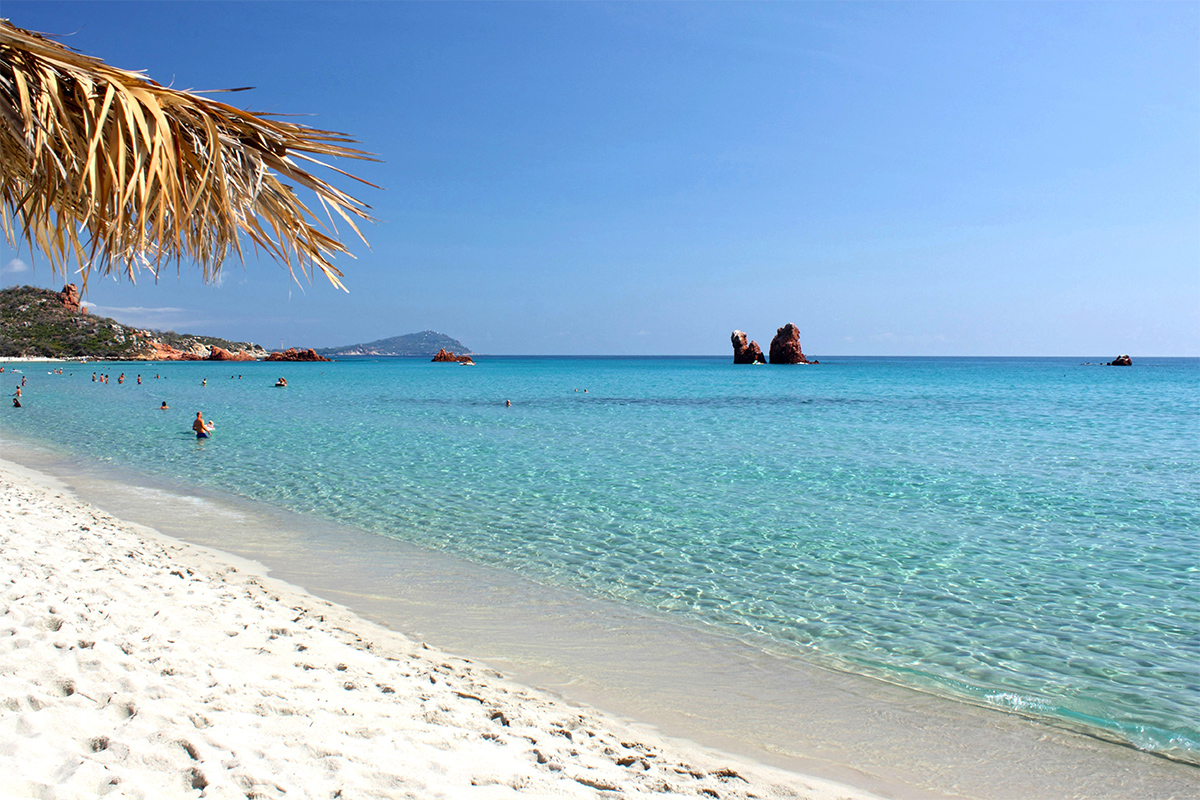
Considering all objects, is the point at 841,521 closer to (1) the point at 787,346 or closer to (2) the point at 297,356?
(1) the point at 787,346

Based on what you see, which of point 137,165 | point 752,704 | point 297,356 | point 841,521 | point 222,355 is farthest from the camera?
point 297,356

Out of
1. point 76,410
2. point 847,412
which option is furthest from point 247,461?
point 847,412

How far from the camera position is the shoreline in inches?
153

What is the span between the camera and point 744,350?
108938 millimetres

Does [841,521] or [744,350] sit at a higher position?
[744,350]

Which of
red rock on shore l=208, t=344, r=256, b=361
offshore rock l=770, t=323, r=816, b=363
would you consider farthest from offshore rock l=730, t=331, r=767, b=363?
Answer: red rock on shore l=208, t=344, r=256, b=361

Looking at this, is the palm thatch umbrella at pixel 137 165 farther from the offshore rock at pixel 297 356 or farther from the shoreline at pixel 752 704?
the offshore rock at pixel 297 356

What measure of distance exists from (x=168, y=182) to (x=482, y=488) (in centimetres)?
966

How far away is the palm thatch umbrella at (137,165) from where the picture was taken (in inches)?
125

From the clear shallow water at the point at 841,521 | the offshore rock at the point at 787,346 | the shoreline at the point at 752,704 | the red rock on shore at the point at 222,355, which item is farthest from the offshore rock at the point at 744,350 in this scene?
the red rock on shore at the point at 222,355

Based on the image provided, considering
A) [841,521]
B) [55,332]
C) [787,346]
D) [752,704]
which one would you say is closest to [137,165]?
[752,704]

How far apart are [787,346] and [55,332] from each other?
122 meters

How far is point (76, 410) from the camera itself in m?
27.9

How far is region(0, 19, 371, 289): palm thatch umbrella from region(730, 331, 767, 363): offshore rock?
349 ft
